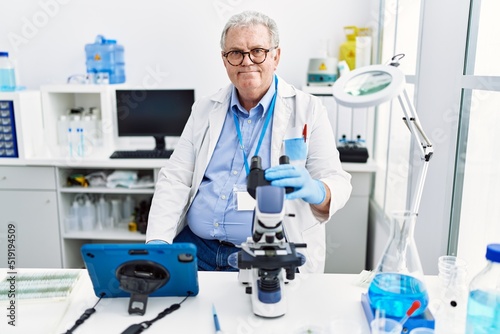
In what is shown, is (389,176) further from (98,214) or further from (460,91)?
(98,214)

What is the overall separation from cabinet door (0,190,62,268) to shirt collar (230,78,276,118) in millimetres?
1558

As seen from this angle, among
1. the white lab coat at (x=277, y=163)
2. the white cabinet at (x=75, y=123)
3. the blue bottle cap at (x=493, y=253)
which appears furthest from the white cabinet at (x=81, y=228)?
the blue bottle cap at (x=493, y=253)

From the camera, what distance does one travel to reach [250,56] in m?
1.68

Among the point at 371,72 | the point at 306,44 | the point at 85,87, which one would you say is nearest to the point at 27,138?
the point at 85,87

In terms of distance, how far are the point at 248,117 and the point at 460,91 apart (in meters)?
0.77

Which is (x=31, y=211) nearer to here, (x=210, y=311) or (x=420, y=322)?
(x=210, y=311)

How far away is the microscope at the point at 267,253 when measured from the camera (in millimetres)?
1007

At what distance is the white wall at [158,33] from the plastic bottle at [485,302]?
2.32 meters

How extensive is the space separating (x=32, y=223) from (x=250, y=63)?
1.93m

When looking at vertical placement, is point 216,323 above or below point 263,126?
below

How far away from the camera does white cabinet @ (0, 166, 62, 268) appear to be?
2791 mm

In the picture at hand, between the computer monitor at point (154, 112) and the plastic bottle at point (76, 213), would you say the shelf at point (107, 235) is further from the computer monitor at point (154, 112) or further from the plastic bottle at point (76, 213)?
the computer monitor at point (154, 112)

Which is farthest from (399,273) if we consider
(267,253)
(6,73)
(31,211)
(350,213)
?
(6,73)

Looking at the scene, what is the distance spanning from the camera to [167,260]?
3.68 feet
